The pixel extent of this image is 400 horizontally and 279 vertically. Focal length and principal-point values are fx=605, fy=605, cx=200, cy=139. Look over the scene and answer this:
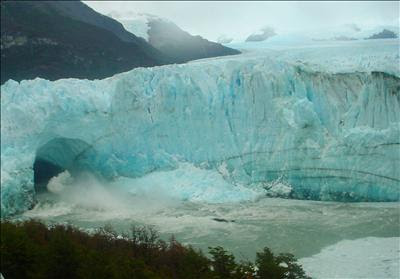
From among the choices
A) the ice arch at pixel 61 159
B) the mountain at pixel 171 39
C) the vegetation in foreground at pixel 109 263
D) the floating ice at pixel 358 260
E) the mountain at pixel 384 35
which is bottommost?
the floating ice at pixel 358 260

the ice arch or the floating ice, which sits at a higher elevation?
the ice arch

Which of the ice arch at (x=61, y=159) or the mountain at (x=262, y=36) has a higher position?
the mountain at (x=262, y=36)

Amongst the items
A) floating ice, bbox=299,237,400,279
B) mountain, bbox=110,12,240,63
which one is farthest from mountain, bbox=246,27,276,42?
floating ice, bbox=299,237,400,279

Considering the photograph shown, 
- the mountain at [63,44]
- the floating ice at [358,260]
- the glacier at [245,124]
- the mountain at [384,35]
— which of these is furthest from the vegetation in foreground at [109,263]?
the mountain at [384,35]

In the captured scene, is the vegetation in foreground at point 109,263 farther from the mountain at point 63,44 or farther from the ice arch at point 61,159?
the mountain at point 63,44

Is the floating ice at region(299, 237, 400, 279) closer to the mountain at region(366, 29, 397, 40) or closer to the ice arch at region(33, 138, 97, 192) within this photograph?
the ice arch at region(33, 138, 97, 192)
